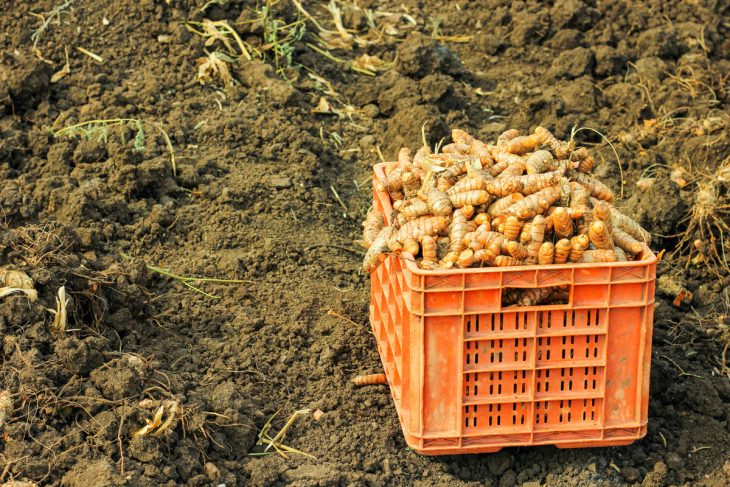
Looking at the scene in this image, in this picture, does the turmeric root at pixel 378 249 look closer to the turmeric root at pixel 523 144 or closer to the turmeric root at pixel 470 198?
the turmeric root at pixel 470 198

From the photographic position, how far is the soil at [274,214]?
13.8 feet

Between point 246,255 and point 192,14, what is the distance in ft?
7.13

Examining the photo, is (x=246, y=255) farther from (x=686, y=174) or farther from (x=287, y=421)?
(x=686, y=174)

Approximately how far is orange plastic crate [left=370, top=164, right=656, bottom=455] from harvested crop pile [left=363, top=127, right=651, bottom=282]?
0.09 meters

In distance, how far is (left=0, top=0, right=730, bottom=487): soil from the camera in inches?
166

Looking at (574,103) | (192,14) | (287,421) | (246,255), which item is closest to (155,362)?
(287,421)

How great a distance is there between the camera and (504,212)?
13.6 ft

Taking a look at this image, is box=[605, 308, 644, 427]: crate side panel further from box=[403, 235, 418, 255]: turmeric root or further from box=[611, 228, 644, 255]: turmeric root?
box=[403, 235, 418, 255]: turmeric root

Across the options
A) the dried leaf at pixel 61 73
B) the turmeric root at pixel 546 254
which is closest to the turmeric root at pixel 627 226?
the turmeric root at pixel 546 254

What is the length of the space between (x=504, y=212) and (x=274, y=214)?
2032 mm

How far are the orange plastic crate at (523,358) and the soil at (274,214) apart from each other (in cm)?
30

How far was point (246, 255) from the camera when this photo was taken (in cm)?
552

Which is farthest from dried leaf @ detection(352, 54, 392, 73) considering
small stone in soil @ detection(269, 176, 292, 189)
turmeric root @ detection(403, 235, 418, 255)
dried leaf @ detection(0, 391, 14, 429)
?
dried leaf @ detection(0, 391, 14, 429)

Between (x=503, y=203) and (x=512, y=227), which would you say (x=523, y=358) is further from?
(x=503, y=203)
